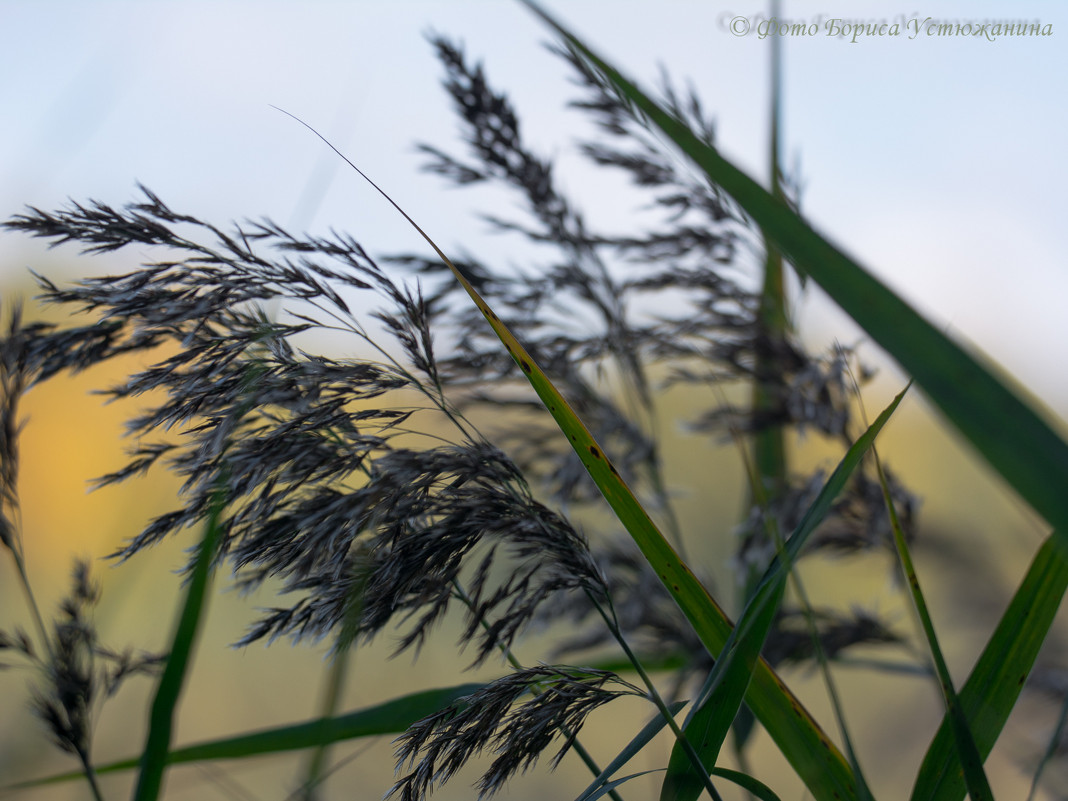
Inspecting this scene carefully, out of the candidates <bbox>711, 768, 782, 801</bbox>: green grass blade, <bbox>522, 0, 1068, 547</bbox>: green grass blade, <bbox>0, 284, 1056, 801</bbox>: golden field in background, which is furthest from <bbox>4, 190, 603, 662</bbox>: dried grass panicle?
<bbox>0, 284, 1056, 801</bbox>: golden field in background

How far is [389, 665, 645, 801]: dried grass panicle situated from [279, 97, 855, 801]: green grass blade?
0.08 metres

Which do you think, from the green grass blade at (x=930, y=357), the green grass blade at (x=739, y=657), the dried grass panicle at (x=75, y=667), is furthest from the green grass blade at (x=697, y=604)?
the dried grass panicle at (x=75, y=667)

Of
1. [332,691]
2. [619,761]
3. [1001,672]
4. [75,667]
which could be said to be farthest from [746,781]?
[75,667]

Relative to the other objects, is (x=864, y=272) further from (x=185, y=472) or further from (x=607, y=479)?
(x=185, y=472)

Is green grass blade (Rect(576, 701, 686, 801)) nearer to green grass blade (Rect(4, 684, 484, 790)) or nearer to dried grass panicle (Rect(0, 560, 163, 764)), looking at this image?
green grass blade (Rect(4, 684, 484, 790))

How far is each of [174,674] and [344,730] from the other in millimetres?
186

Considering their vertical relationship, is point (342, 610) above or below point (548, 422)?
below

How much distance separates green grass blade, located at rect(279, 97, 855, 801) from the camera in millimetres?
453

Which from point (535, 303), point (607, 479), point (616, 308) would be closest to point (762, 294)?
point (616, 308)

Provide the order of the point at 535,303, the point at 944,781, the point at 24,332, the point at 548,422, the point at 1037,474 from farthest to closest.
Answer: the point at 548,422 → the point at 535,303 → the point at 24,332 → the point at 944,781 → the point at 1037,474

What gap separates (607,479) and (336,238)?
303 mm

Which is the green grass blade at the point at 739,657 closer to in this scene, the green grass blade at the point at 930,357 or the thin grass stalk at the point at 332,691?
the green grass blade at the point at 930,357

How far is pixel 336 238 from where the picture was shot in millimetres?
528

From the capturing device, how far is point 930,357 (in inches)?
12.5
